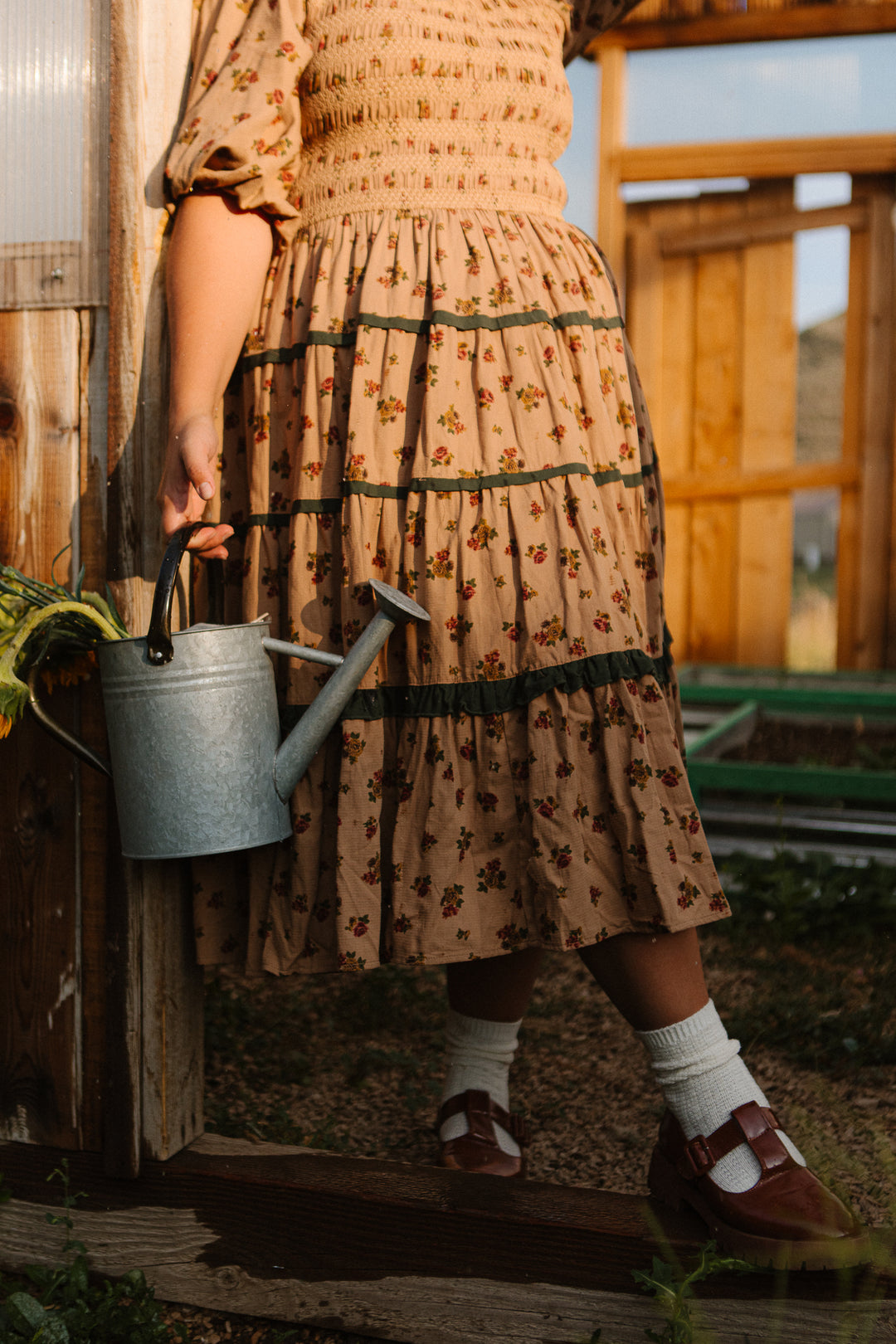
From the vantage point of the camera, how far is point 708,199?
4887 mm

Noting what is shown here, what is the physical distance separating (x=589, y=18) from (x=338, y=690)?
109 cm

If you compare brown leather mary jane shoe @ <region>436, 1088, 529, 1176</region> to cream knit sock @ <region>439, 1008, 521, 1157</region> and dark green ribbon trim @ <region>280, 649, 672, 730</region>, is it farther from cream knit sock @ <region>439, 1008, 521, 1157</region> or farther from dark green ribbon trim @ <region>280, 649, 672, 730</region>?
dark green ribbon trim @ <region>280, 649, 672, 730</region>

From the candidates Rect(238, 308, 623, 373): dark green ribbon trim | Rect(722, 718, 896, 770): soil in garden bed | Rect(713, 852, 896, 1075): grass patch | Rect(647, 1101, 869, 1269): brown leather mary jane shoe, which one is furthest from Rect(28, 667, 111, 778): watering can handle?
Rect(722, 718, 896, 770): soil in garden bed

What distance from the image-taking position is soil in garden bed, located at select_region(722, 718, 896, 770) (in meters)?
3.55

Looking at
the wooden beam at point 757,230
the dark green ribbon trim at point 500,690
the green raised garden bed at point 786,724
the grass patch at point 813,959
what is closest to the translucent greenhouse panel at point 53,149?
the dark green ribbon trim at point 500,690

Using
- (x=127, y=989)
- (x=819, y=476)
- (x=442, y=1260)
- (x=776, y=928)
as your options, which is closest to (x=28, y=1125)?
(x=127, y=989)

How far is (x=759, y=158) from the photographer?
467 centimetres

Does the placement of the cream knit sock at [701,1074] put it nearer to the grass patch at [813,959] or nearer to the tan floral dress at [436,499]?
the tan floral dress at [436,499]

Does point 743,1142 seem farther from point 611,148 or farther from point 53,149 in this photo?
point 611,148

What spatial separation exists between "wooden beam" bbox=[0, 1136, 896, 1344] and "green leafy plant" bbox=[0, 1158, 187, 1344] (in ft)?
0.10

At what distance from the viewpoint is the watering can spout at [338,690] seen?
1.25 metres

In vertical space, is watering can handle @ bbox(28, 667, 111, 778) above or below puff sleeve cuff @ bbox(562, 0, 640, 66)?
below

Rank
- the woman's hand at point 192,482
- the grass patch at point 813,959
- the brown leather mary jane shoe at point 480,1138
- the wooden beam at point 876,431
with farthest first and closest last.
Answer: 1. the wooden beam at point 876,431
2. the grass patch at point 813,959
3. the brown leather mary jane shoe at point 480,1138
4. the woman's hand at point 192,482

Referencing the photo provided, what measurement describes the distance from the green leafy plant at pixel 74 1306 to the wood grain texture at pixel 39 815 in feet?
0.38
